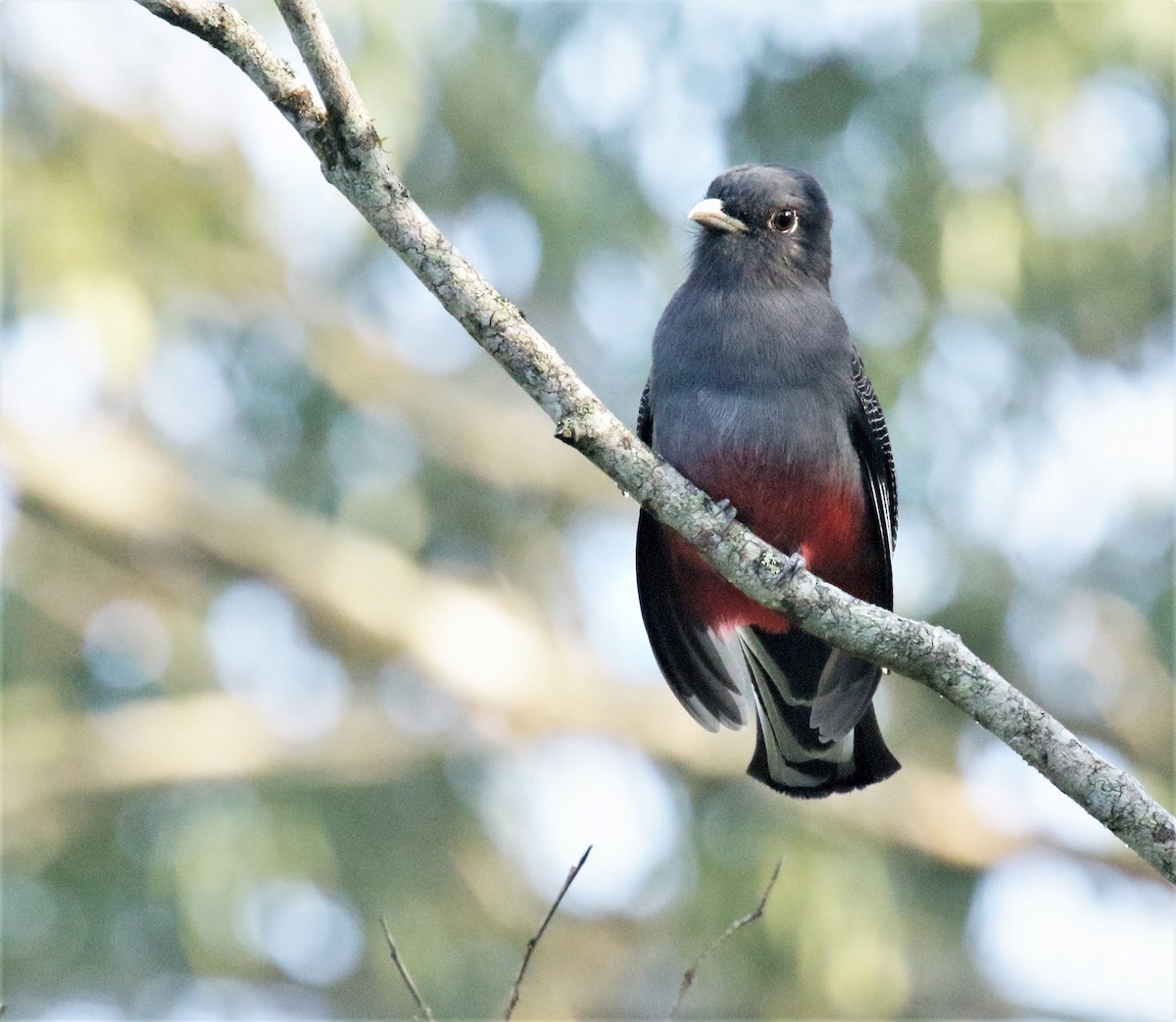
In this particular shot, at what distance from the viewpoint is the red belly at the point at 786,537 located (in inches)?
192

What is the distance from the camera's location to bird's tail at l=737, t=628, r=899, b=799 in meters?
5.09

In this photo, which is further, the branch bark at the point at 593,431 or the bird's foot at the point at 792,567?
the bird's foot at the point at 792,567

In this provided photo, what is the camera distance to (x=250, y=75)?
382cm

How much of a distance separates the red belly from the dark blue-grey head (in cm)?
81

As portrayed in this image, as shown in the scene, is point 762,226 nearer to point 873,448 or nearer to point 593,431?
point 873,448

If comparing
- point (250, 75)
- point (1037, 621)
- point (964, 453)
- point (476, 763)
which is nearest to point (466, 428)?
point (476, 763)

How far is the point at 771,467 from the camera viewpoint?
16.0 ft

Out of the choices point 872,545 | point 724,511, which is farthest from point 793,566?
point 872,545

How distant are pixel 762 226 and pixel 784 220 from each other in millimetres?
92

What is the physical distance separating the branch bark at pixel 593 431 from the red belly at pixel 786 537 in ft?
2.57

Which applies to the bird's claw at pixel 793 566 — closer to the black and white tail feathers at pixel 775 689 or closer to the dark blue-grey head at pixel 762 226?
the black and white tail feathers at pixel 775 689

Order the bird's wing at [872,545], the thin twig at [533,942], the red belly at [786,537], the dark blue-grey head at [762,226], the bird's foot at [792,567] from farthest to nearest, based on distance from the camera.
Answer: the dark blue-grey head at [762,226] → the bird's wing at [872,545] → the red belly at [786,537] → the bird's foot at [792,567] → the thin twig at [533,942]

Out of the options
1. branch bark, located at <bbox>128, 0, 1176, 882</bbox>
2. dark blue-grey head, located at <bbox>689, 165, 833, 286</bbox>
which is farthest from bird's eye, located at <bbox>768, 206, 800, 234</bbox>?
branch bark, located at <bbox>128, 0, 1176, 882</bbox>

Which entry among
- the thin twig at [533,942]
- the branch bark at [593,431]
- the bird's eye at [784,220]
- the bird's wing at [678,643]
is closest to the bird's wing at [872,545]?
the bird's wing at [678,643]
